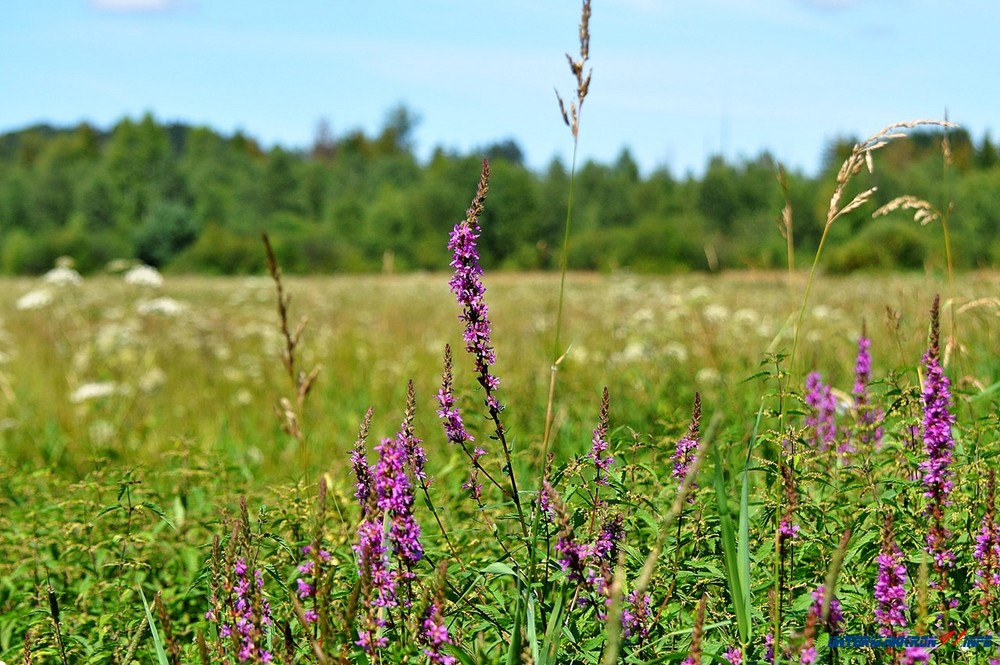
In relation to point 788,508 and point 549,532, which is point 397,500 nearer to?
point 549,532

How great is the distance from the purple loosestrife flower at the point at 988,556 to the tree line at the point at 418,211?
32.8 metres

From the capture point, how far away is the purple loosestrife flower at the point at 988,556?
1.79 m

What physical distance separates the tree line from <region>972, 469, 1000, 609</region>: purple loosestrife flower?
3277 centimetres

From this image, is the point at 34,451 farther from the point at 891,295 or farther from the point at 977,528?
the point at 891,295

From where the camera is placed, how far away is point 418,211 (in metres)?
79.4

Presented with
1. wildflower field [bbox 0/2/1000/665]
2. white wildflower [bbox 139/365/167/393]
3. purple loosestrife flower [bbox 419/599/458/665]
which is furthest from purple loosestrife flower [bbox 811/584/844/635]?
white wildflower [bbox 139/365/167/393]

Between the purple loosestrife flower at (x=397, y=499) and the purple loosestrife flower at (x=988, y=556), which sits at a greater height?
the purple loosestrife flower at (x=397, y=499)

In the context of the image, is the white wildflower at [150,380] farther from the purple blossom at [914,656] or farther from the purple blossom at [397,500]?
the purple blossom at [914,656]

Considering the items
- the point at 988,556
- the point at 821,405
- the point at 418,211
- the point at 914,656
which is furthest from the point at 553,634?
the point at 418,211

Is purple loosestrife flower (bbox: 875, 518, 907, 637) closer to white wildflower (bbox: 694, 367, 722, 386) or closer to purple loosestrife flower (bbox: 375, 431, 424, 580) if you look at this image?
purple loosestrife flower (bbox: 375, 431, 424, 580)

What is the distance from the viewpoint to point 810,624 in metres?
1.34

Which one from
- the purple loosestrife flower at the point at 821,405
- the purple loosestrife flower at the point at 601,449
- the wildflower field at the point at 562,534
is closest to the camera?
the wildflower field at the point at 562,534

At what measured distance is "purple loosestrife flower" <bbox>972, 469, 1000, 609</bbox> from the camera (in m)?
1.79

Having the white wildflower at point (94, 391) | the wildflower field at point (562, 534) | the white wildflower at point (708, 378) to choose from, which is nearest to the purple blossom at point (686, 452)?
the wildflower field at point (562, 534)
